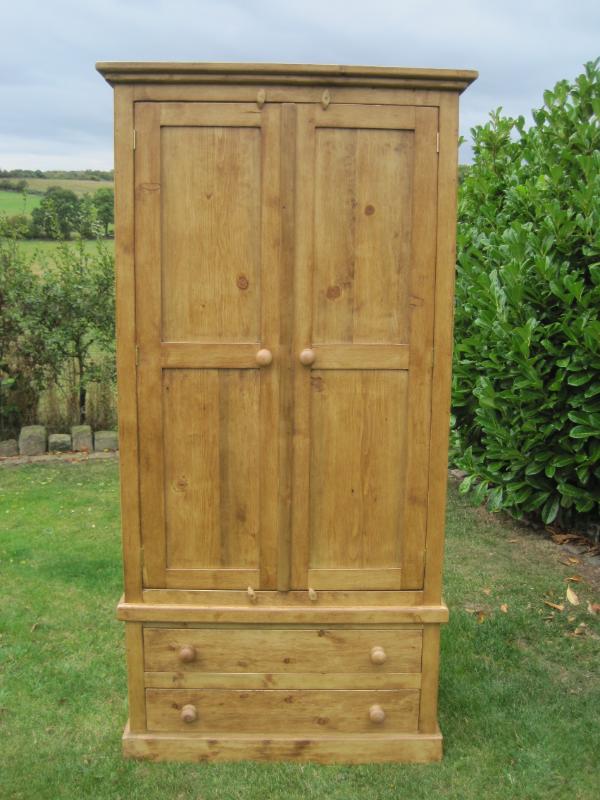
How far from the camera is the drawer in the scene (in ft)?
8.83

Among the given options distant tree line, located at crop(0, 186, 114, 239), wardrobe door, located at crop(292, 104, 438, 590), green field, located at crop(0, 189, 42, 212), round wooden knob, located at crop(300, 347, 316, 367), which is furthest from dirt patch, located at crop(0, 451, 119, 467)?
round wooden knob, located at crop(300, 347, 316, 367)

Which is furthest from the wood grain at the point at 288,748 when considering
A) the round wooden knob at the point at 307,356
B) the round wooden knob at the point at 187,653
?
the round wooden knob at the point at 307,356

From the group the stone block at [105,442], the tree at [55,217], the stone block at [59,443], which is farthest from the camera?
A: the tree at [55,217]

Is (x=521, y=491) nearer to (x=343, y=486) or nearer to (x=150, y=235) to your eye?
(x=343, y=486)

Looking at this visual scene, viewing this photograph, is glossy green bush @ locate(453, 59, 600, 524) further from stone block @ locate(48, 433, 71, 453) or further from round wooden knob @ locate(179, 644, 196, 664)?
stone block @ locate(48, 433, 71, 453)

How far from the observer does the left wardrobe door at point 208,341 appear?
2377mm

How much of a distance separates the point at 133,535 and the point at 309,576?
0.63 meters

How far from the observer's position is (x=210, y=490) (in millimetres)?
2588

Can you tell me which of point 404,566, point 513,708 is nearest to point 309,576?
point 404,566

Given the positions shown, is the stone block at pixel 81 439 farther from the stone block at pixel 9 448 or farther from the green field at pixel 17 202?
the green field at pixel 17 202

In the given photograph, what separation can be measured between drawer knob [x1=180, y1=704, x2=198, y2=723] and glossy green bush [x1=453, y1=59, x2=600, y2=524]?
2542mm

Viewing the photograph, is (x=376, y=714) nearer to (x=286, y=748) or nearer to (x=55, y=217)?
(x=286, y=748)

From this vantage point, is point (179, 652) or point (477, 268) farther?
point (477, 268)

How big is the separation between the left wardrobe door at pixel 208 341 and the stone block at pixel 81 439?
454 centimetres
